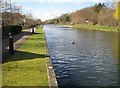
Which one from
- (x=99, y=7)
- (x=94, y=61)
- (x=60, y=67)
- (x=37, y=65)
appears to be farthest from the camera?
(x=99, y=7)

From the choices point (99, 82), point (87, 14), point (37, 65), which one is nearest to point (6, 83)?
point (37, 65)

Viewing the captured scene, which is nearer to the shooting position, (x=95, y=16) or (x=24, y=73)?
(x=24, y=73)

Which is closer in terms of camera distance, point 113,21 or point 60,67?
point 60,67

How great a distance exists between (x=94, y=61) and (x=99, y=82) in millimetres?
7003

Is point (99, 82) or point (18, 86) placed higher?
point (18, 86)

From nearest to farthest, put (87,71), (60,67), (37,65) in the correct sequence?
(37,65) < (87,71) < (60,67)

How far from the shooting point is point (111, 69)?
18.1 meters

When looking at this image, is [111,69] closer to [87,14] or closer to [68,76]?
[68,76]

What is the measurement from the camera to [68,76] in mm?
15930

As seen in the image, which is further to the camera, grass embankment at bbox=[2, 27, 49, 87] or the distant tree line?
the distant tree line

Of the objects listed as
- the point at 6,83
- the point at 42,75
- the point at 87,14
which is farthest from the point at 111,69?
the point at 87,14

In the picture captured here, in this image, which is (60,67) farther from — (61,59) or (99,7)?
(99,7)

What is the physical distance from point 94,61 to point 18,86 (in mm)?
12045

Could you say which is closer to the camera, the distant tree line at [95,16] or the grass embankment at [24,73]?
the grass embankment at [24,73]
